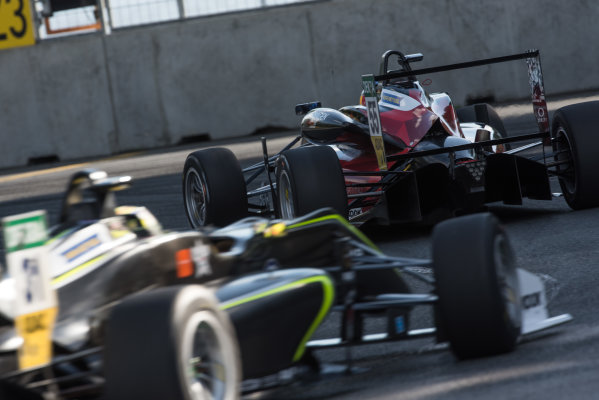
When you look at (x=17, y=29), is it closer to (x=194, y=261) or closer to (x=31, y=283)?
(x=194, y=261)

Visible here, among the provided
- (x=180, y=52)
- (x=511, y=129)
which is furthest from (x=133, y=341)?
(x=180, y=52)

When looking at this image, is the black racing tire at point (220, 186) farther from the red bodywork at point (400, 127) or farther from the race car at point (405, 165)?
the red bodywork at point (400, 127)

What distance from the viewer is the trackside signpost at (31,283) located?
3.12 meters

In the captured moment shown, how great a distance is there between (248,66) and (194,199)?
11443mm

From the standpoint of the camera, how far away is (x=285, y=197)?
7254 mm

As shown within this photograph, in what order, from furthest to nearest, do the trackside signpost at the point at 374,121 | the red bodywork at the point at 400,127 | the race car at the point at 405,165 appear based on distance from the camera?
the red bodywork at the point at 400,127, the trackside signpost at the point at 374,121, the race car at the point at 405,165

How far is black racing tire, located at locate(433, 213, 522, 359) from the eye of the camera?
146 inches

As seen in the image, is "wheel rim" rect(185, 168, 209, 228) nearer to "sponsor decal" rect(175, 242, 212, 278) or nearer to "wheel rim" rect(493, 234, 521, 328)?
"sponsor decal" rect(175, 242, 212, 278)

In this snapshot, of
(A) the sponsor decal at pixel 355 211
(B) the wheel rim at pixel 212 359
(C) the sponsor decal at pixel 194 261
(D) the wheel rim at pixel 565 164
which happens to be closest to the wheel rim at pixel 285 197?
(A) the sponsor decal at pixel 355 211

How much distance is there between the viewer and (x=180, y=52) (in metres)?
19.5

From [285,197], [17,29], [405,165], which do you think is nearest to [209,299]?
[285,197]

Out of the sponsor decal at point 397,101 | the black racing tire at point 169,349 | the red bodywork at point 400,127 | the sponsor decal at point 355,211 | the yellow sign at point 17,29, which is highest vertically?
the yellow sign at point 17,29

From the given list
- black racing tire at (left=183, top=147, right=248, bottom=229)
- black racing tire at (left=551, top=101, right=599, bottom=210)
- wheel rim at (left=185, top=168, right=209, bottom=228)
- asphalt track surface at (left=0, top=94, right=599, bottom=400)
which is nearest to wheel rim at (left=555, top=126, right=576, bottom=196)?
black racing tire at (left=551, top=101, right=599, bottom=210)

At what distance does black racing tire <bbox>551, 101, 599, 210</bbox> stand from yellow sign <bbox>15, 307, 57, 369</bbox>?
4.85m
